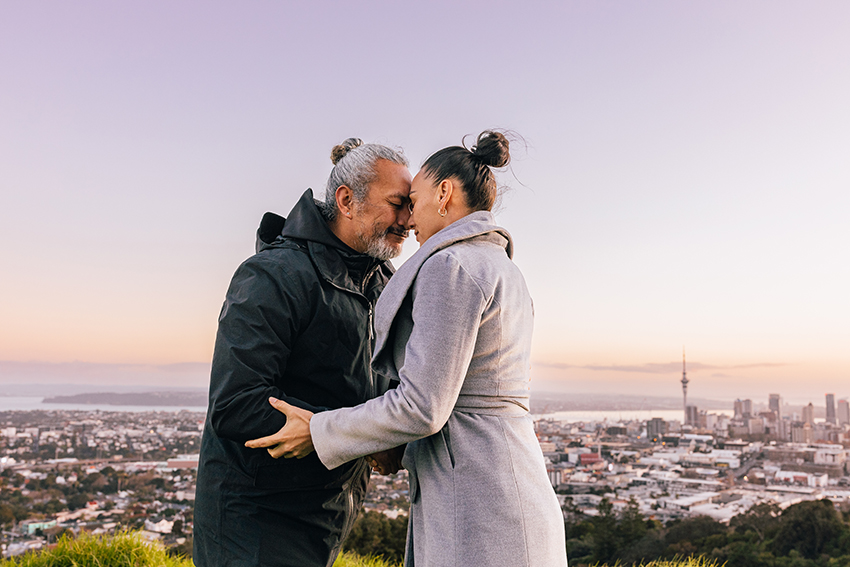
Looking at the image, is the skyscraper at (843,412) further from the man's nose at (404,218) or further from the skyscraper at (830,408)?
the man's nose at (404,218)

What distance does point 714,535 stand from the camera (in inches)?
376

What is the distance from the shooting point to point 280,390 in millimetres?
2029

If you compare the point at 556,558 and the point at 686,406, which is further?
the point at 686,406

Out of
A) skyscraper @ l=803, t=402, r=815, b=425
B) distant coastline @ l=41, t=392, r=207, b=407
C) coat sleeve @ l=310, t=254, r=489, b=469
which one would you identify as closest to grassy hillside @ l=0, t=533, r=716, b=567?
coat sleeve @ l=310, t=254, r=489, b=469

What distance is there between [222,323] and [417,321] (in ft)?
2.55

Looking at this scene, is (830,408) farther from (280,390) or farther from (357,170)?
(280,390)

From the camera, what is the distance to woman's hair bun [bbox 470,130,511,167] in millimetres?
1904

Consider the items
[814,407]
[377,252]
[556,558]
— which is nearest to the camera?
[556,558]

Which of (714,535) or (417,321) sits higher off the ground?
(417,321)

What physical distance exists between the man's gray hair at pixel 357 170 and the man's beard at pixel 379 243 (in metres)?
0.15

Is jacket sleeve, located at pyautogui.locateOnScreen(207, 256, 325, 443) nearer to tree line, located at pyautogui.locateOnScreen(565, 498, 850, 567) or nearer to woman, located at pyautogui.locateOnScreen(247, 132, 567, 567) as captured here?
woman, located at pyautogui.locateOnScreen(247, 132, 567, 567)

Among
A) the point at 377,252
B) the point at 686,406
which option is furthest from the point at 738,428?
the point at 377,252

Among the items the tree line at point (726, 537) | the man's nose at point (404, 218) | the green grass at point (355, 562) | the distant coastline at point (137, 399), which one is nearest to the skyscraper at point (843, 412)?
the tree line at point (726, 537)

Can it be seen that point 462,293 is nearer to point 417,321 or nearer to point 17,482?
point 417,321
